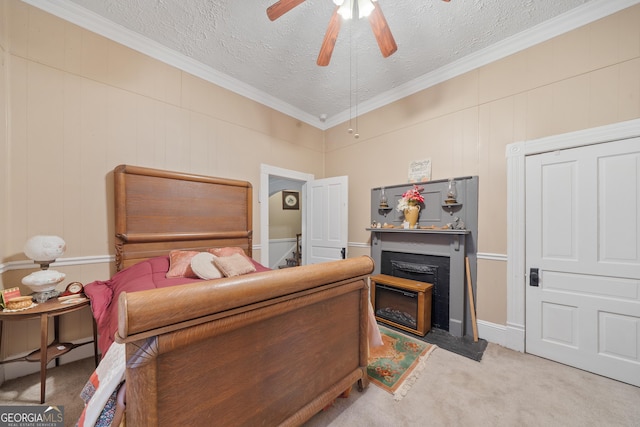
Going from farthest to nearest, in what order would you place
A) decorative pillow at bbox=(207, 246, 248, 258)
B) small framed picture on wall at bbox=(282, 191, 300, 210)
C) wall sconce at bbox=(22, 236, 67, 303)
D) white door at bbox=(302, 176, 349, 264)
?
small framed picture on wall at bbox=(282, 191, 300, 210) → white door at bbox=(302, 176, 349, 264) → decorative pillow at bbox=(207, 246, 248, 258) → wall sconce at bbox=(22, 236, 67, 303)

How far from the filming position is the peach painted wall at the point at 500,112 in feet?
6.85

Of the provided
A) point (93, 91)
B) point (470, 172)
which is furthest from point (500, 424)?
point (93, 91)

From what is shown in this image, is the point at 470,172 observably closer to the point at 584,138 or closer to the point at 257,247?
the point at 584,138

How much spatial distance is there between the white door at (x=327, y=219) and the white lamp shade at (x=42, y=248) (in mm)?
3018

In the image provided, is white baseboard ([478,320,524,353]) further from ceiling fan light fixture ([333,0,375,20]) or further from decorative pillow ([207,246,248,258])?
ceiling fan light fixture ([333,0,375,20])

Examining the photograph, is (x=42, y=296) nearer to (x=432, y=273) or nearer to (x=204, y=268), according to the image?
(x=204, y=268)

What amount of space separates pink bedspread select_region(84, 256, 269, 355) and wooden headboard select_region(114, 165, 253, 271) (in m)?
0.21

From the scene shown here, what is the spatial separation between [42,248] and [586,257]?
4545 millimetres

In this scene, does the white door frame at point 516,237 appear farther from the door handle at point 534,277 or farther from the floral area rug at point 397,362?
the floral area rug at point 397,362

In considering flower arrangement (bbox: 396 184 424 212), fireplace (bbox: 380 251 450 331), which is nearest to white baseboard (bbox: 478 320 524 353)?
fireplace (bbox: 380 251 450 331)

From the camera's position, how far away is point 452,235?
2.84m

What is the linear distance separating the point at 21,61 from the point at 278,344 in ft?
10.0

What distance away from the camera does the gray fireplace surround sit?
9.04 feet

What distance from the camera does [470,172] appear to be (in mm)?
2828
